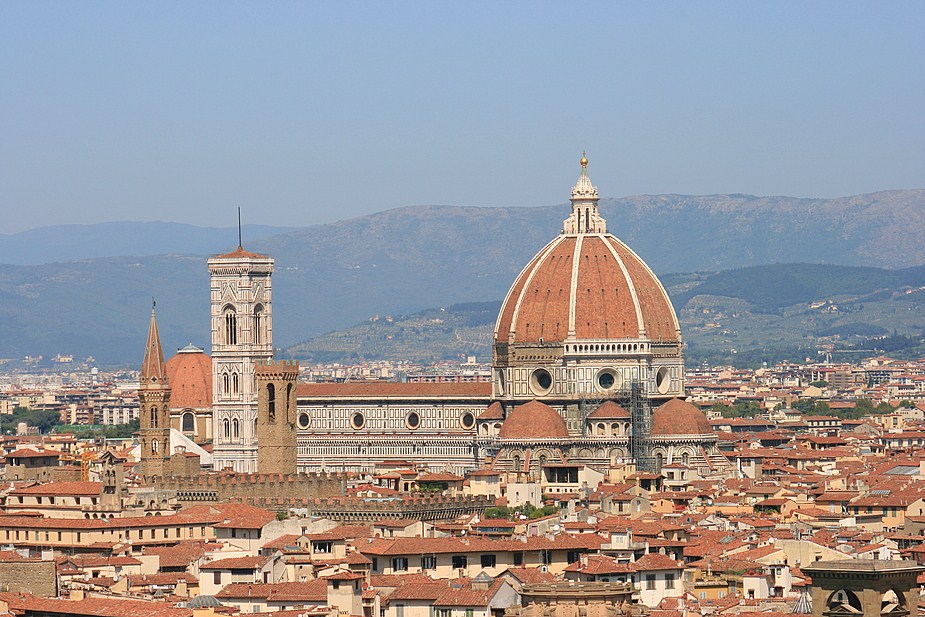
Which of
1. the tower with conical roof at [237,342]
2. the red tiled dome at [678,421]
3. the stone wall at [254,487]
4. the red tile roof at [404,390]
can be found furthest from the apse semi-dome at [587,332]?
the stone wall at [254,487]

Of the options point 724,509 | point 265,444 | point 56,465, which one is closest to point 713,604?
point 724,509

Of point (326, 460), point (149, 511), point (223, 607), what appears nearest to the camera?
point (223, 607)

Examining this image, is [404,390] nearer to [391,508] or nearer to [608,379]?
[608,379]

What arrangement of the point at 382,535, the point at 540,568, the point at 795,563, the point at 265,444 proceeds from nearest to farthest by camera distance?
the point at 540,568 < the point at 795,563 < the point at 382,535 < the point at 265,444

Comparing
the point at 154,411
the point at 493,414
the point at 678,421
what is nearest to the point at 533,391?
the point at 493,414

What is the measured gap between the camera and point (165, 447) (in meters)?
108

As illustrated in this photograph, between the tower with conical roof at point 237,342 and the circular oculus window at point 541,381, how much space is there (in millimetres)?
14506

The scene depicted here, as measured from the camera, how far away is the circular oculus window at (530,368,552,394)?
130363 millimetres

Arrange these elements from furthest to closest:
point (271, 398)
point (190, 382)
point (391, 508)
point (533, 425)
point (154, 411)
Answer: point (190, 382) < point (533, 425) < point (154, 411) < point (271, 398) < point (391, 508)

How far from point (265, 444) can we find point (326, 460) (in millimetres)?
29972

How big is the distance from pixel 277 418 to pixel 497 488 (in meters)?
11.6

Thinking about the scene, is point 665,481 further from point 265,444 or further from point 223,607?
point 223,607

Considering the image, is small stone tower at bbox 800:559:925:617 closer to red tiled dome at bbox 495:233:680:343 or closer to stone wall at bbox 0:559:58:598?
stone wall at bbox 0:559:58:598

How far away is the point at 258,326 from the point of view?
13862 cm
